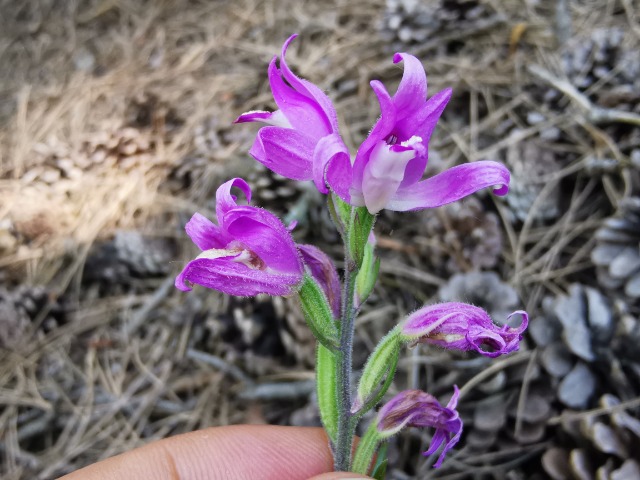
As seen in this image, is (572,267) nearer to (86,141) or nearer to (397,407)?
(397,407)

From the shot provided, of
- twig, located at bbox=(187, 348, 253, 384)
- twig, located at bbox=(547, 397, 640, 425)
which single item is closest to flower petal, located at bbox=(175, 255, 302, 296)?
twig, located at bbox=(547, 397, 640, 425)

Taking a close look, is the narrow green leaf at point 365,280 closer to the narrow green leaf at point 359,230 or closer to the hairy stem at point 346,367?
the hairy stem at point 346,367

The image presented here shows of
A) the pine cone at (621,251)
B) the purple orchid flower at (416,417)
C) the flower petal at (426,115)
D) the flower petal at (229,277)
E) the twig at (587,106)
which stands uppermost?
the flower petal at (426,115)

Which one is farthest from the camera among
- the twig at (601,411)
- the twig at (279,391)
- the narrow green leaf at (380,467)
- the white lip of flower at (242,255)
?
the twig at (279,391)

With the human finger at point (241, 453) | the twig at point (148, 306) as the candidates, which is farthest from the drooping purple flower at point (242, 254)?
the twig at point (148, 306)

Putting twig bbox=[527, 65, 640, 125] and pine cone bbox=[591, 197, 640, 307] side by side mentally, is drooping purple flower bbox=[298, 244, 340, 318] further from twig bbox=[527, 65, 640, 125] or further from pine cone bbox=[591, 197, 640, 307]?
twig bbox=[527, 65, 640, 125]

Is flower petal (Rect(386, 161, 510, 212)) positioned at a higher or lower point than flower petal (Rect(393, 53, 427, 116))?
lower
